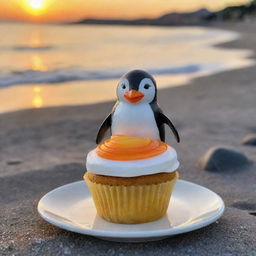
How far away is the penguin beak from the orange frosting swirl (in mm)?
238

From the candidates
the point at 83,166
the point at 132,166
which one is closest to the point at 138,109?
the point at 132,166

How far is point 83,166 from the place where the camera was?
520 cm

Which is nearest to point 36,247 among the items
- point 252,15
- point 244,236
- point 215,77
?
point 244,236

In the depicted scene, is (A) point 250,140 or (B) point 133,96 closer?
(B) point 133,96

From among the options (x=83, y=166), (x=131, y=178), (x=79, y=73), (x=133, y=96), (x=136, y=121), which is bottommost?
(x=79, y=73)

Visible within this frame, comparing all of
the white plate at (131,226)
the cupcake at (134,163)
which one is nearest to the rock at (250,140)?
the white plate at (131,226)

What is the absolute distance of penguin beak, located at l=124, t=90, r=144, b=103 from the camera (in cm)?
318

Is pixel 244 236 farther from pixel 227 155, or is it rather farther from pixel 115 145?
pixel 227 155

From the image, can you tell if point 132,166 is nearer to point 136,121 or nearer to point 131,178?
point 131,178

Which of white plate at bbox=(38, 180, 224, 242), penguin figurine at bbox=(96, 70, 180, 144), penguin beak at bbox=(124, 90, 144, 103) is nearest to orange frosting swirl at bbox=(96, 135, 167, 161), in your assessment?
penguin figurine at bbox=(96, 70, 180, 144)

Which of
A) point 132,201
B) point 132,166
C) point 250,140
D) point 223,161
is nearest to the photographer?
point 132,166

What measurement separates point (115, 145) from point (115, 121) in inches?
10.7

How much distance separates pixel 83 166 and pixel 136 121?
2102 mm

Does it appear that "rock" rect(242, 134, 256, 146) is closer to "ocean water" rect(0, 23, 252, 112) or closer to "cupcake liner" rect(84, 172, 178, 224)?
"cupcake liner" rect(84, 172, 178, 224)
